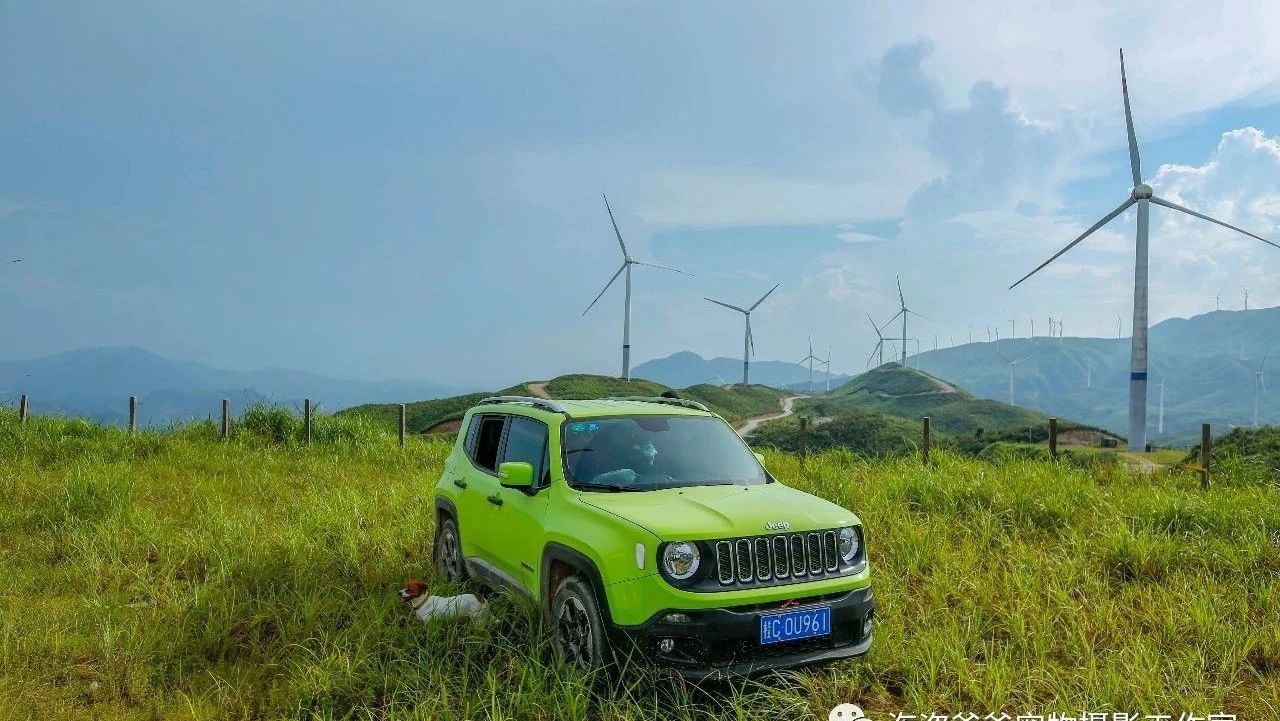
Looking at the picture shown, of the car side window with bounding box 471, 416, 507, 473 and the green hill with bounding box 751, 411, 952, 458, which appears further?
the green hill with bounding box 751, 411, 952, 458

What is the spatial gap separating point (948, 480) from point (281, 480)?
36.7ft

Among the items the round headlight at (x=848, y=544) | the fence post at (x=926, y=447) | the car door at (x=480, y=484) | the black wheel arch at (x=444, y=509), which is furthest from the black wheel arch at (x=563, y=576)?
the fence post at (x=926, y=447)

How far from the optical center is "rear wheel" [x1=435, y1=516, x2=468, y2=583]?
7930 millimetres

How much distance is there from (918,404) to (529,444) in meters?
149

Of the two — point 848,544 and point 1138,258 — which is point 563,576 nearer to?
point 848,544

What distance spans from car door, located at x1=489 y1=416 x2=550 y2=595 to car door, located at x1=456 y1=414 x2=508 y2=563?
5.7 inches

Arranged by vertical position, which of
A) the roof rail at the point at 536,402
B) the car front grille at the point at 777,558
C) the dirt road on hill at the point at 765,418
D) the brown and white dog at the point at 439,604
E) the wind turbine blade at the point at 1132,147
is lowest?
the dirt road on hill at the point at 765,418

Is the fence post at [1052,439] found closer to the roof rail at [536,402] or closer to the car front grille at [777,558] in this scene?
the roof rail at [536,402]

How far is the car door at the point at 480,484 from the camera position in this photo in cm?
722

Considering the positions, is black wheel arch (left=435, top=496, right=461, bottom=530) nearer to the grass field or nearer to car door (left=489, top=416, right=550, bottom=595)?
the grass field

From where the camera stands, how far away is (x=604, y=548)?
17.4ft

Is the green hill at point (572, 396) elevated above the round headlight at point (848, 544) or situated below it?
below

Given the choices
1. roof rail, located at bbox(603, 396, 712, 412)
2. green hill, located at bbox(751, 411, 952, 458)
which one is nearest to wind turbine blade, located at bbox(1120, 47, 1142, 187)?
green hill, located at bbox(751, 411, 952, 458)

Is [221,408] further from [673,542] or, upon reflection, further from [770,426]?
[770,426]
